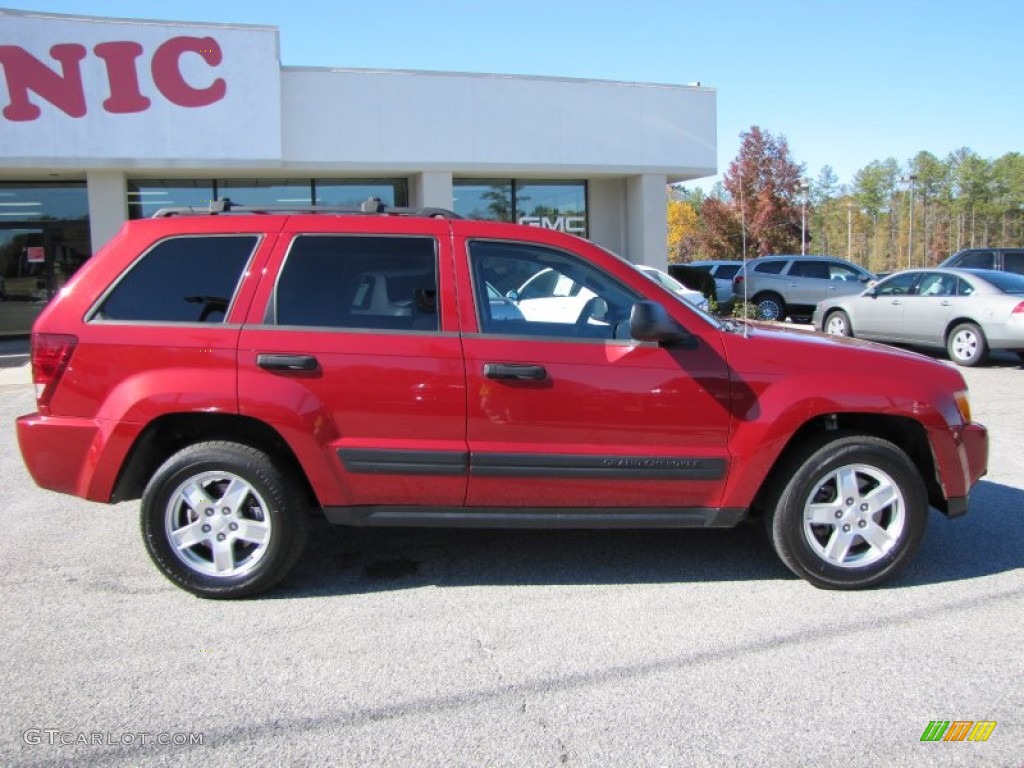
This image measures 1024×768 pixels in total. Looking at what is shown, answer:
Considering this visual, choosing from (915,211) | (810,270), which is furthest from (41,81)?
(915,211)

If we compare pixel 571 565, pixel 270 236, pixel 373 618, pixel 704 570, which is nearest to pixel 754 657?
pixel 704 570

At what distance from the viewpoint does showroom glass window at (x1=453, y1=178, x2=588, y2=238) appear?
17.3 m

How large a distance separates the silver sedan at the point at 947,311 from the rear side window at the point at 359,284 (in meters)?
9.09

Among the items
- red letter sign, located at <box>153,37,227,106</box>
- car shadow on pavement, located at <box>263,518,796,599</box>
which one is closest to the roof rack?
car shadow on pavement, located at <box>263,518,796,599</box>

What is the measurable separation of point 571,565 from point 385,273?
1.87 meters

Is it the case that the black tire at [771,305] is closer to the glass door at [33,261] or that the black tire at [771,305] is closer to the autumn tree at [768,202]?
the autumn tree at [768,202]

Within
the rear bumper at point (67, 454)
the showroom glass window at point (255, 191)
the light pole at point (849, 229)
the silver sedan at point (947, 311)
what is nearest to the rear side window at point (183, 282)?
the rear bumper at point (67, 454)

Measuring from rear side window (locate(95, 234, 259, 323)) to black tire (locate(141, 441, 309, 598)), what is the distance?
26.8 inches

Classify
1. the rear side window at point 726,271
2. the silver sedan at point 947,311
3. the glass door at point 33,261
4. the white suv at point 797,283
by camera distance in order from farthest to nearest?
the rear side window at point 726,271 → the white suv at point 797,283 → the glass door at point 33,261 → the silver sedan at point 947,311

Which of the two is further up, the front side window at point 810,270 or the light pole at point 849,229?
the light pole at point 849,229

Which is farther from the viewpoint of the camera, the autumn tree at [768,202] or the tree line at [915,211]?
the tree line at [915,211]

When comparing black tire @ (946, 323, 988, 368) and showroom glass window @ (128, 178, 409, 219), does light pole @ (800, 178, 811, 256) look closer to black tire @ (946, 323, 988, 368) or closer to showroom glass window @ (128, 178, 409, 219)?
black tire @ (946, 323, 988, 368)

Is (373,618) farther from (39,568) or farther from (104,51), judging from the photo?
(104,51)

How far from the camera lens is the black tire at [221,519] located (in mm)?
3928
